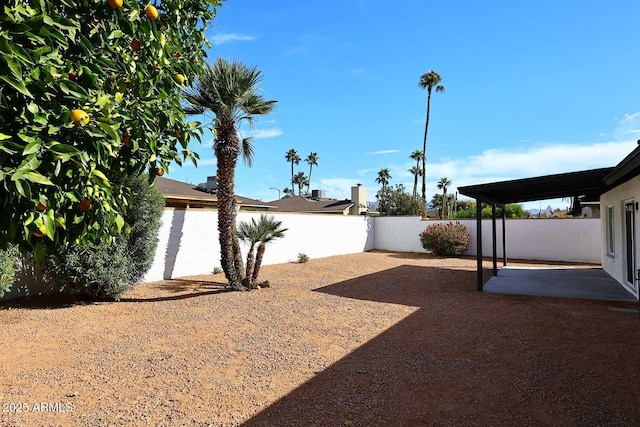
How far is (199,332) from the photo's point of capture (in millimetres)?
5609

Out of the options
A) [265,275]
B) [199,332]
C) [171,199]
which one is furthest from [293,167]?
[199,332]

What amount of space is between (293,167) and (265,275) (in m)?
52.7

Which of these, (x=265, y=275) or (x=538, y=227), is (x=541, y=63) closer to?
(x=538, y=227)

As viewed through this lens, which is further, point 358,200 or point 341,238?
point 358,200

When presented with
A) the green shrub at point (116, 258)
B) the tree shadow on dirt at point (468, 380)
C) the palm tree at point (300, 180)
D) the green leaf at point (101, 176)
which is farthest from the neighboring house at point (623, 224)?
the palm tree at point (300, 180)

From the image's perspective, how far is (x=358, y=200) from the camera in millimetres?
33312

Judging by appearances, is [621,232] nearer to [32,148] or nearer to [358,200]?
[32,148]

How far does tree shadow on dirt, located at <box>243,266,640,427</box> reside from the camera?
3102 mm

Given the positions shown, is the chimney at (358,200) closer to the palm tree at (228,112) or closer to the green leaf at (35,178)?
the palm tree at (228,112)

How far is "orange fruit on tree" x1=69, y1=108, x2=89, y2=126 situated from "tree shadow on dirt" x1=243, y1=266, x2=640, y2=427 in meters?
2.68

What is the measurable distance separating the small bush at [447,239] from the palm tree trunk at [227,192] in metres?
11.2

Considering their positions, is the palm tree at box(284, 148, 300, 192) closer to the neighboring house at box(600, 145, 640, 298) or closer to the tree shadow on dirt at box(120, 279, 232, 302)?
the tree shadow on dirt at box(120, 279, 232, 302)

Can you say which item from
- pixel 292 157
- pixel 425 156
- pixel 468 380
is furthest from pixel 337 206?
pixel 292 157

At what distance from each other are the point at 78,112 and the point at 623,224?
1153cm
